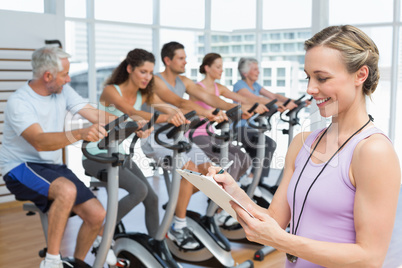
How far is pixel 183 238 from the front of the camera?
11.8 feet

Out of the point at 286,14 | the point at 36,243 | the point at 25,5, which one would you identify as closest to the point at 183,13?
the point at 286,14

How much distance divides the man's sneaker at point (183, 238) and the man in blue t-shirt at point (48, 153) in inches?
32.5

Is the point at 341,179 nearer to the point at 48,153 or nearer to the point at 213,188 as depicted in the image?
the point at 213,188

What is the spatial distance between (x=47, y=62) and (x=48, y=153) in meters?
0.59

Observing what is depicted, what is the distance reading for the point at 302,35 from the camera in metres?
7.65

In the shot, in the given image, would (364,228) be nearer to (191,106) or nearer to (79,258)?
(79,258)

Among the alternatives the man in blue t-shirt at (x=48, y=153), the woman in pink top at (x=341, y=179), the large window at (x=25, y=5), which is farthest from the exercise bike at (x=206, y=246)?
the large window at (x=25, y=5)

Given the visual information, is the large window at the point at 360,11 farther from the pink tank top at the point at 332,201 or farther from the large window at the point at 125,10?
the pink tank top at the point at 332,201

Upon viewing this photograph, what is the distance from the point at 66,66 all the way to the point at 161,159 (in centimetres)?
100

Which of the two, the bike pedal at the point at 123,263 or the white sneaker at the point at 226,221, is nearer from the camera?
the bike pedal at the point at 123,263

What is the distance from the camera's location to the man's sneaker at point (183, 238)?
140 inches

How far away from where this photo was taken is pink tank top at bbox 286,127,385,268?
1.30m

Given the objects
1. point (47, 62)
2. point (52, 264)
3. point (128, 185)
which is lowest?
point (52, 264)

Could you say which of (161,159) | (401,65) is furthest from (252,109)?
(401,65)
